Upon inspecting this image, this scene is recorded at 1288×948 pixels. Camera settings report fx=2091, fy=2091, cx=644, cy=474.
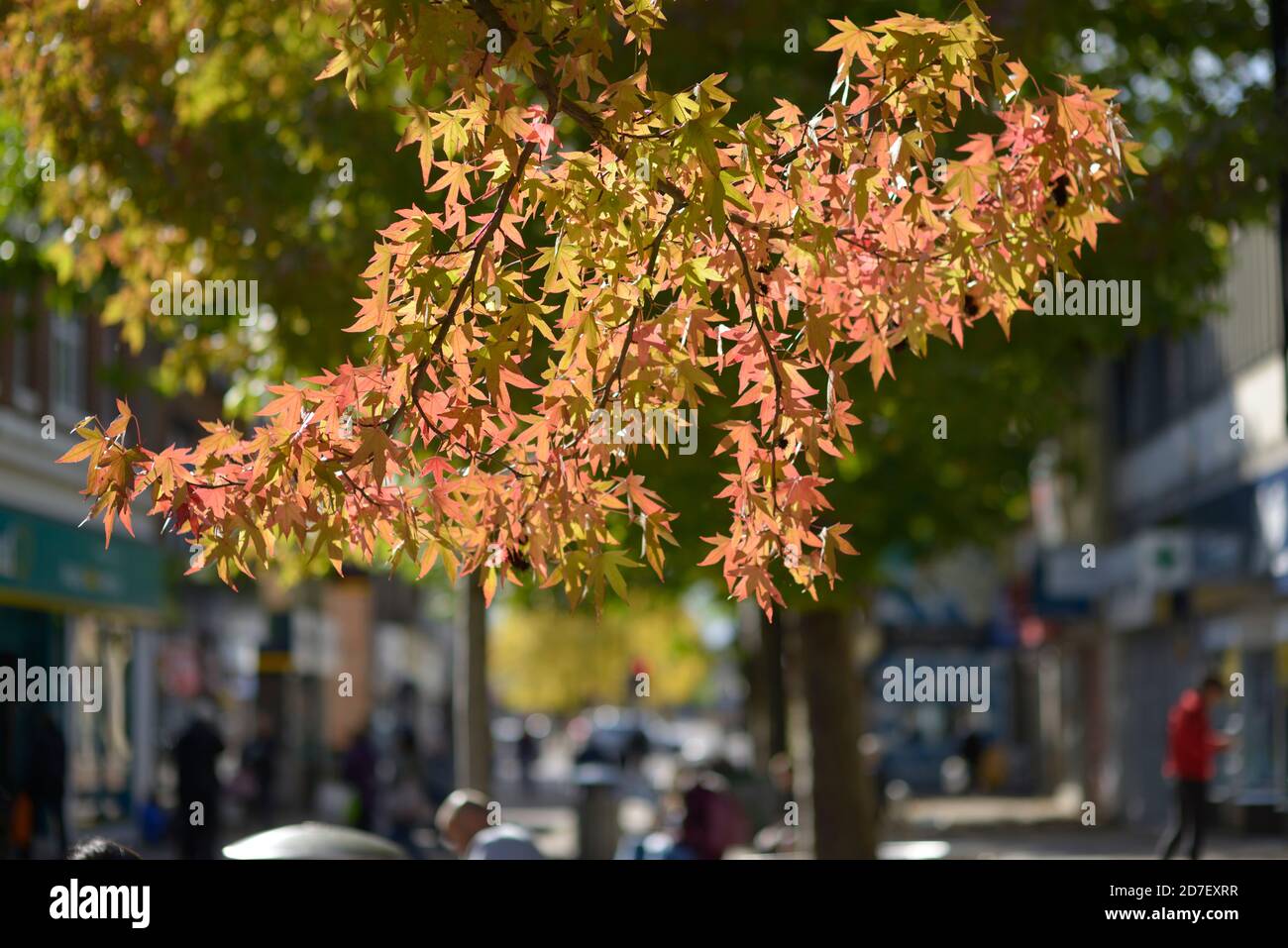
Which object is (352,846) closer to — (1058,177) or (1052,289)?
(1058,177)

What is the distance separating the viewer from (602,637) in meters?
78.3

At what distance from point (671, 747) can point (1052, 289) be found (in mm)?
48607

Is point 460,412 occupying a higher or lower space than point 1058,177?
lower

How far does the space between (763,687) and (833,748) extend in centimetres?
2133

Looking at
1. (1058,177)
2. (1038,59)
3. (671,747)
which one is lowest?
(671,747)

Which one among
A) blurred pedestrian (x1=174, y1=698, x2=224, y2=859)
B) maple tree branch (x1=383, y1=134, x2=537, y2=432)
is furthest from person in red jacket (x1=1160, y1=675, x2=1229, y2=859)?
maple tree branch (x1=383, y1=134, x2=537, y2=432)

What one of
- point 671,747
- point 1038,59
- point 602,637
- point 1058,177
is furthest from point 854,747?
point 602,637

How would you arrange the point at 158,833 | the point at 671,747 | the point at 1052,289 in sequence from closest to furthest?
the point at 1052,289
the point at 158,833
the point at 671,747

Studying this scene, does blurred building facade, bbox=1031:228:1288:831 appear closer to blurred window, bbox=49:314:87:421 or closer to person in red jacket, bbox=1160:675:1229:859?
person in red jacket, bbox=1160:675:1229:859

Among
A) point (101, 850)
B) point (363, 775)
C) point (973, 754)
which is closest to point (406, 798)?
point (363, 775)

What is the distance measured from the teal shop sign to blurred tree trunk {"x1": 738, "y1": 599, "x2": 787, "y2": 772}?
329 inches

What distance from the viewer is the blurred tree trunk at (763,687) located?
25328 millimetres

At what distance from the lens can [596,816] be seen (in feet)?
59.6

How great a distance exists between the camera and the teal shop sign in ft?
77.2
